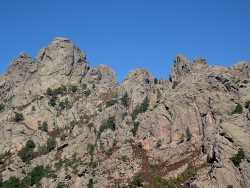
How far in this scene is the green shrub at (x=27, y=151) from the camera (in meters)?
138

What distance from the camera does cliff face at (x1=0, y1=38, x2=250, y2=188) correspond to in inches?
3954

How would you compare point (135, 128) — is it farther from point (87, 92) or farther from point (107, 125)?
point (87, 92)

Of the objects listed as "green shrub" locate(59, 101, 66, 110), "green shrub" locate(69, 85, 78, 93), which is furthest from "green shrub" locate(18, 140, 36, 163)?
"green shrub" locate(69, 85, 78, 93)

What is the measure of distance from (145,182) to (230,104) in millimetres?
28019

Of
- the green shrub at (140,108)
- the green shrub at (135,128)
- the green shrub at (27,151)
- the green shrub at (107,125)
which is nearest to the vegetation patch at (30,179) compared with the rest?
the green shrub at (27,151)

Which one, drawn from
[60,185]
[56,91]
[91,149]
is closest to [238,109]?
[91,149]

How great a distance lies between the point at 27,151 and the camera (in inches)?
5517

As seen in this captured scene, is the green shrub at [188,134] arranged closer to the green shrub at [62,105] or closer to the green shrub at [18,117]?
the green shrub at [62,105]

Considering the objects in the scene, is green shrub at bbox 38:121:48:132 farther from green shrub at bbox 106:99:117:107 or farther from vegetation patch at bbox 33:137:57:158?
green shrub at bbox 106:99:117:107

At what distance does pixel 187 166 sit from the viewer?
339ft

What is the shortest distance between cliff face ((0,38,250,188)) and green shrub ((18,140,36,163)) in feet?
0.95

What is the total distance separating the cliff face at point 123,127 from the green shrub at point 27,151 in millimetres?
289

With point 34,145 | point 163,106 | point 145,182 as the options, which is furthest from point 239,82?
point 34,145

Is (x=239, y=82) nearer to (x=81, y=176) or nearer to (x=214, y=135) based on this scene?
(x=214, y=135)
